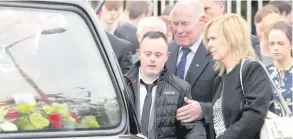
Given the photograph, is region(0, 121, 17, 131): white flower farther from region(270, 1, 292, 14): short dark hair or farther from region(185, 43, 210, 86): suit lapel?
region(270, 1, 292, 14): short dark hair

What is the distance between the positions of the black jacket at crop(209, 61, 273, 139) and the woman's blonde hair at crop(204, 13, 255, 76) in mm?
140

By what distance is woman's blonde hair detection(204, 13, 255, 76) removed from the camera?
650 centimetres

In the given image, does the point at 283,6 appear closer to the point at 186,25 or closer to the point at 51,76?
the point at 186,25

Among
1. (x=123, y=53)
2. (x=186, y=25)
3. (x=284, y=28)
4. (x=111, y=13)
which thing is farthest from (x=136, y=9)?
(x=186, y=25)

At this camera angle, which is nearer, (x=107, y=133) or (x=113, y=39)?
(x=107, y=133)

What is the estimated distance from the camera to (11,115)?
180 inches

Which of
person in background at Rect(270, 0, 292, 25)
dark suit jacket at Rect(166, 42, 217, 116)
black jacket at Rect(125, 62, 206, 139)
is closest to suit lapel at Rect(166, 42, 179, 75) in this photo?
dark suit jacket at Rect(166, 42, 217, 116)

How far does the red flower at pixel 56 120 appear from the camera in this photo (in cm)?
463

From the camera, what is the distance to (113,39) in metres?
8.23

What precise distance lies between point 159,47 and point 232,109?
29.0 inches

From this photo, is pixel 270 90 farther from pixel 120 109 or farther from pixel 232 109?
pixel 120 109

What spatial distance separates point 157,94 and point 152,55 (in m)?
0.36

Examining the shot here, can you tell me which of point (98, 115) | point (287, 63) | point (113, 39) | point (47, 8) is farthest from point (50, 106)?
point (287, 63)

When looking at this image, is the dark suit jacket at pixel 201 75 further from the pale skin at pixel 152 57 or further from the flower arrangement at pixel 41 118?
the flower arrangement at pixel 41 118
